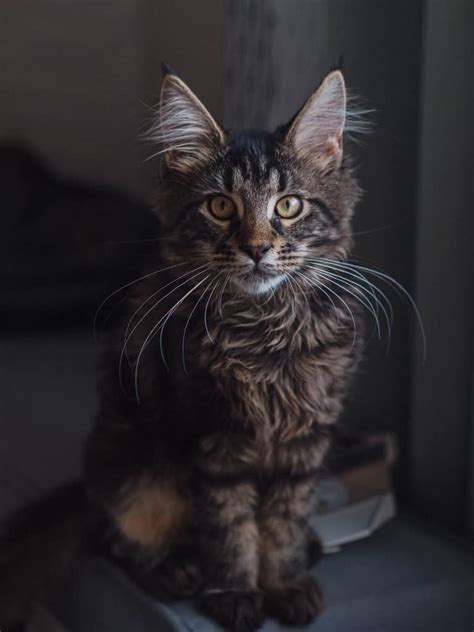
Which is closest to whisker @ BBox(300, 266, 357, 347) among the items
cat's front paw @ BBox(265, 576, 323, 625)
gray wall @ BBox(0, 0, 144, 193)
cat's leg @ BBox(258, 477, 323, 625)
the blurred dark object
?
cat's leg @ BBox(258, 477, 323, 625)

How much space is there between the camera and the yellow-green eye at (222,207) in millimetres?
1147

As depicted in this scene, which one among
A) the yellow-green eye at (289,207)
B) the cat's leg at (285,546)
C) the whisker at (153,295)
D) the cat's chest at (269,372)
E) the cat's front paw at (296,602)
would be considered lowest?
the cat's front paw at (296,602)

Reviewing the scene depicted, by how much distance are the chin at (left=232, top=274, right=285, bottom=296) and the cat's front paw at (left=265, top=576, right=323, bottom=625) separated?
49 cm

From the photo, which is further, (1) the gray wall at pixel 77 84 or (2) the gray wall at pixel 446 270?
(1) the gray wall at pixel 77 84

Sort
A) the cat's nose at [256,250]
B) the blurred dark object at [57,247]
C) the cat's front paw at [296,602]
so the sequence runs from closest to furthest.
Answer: the cat's nose at [256,250], the cat's front paw at [296,602], the blurred dark object at [57,247]

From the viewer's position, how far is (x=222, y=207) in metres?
1.15

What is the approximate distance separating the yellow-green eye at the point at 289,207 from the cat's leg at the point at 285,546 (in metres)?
0.42

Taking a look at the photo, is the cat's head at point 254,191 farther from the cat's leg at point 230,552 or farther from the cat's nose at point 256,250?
the cat's leg at point 230,552

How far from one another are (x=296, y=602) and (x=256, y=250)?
Answer: 565mm

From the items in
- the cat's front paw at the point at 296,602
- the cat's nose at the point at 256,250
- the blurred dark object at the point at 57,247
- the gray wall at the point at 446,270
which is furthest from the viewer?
the blurred dark object at the point at 57,247

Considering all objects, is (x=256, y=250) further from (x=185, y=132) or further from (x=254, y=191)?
(x=185, y=132)

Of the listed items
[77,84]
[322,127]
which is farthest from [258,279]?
[77,84]

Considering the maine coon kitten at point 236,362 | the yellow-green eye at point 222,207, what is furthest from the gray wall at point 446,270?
the yellow-green eye at point 222,207

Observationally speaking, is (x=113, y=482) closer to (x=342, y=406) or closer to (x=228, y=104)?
(x=342, y=406)
